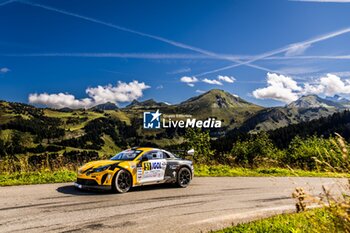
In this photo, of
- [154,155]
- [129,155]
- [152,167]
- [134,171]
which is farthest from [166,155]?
[134,171]

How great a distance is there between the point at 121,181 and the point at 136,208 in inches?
108

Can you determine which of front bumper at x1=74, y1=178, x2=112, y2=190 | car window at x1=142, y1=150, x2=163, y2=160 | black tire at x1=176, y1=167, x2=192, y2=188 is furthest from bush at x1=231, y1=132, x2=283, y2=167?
front bumper at x1=74, y1=178, x2=112, y2=190

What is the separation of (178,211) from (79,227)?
123 inches

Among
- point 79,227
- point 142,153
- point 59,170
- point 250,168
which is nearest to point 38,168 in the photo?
point 59,170

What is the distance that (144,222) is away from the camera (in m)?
8.78

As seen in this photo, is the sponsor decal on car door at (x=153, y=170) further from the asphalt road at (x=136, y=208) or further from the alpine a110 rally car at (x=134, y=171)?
the asphalt road at (x=136, y=208)

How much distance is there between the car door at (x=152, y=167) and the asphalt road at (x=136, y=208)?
0.47 m

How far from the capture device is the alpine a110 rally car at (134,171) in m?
12.5

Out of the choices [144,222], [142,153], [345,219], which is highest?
[142,153]

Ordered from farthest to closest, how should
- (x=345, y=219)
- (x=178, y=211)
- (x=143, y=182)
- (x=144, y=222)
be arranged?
1. (x=143, y=182)
2. (x=178, y=211)
3. (x=144, y=222)
4. (x=345, y=219)

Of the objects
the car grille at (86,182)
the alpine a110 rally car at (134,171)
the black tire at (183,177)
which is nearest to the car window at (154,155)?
the alpine a110 rally car at (134,171)

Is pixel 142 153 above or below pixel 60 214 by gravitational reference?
above

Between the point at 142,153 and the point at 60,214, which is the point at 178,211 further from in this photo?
the point at 142,153

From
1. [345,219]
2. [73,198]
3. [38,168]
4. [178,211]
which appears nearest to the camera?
[345,219]
